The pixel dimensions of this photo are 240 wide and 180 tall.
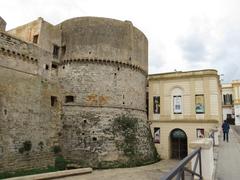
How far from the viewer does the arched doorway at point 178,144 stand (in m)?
21.6

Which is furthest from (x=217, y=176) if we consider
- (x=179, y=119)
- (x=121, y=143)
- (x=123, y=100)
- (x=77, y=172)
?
(x=179, y=119)

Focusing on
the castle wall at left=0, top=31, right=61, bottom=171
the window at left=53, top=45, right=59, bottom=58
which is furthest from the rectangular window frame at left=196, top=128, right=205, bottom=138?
the window at left=53, top=45, right=59, bottom=58

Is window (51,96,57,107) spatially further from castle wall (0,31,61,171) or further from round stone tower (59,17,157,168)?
round stone tower (59,17,157,168)

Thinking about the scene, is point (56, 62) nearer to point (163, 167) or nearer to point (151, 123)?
point (151, 123)

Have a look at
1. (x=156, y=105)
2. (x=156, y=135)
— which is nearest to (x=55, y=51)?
(x=156, y=105)

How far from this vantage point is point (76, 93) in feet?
61.8

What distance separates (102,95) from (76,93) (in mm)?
2054

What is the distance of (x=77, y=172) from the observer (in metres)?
15.1

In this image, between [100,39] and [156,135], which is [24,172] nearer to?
[100,39]

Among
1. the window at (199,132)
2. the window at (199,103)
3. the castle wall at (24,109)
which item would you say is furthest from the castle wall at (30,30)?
the window at (199,132)

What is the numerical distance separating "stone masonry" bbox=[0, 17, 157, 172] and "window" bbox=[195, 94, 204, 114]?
4789 mm

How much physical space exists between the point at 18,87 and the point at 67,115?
4.61 meters

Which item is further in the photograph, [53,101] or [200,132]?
[200,132]

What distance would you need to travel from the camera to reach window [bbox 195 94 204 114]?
20.9 m
